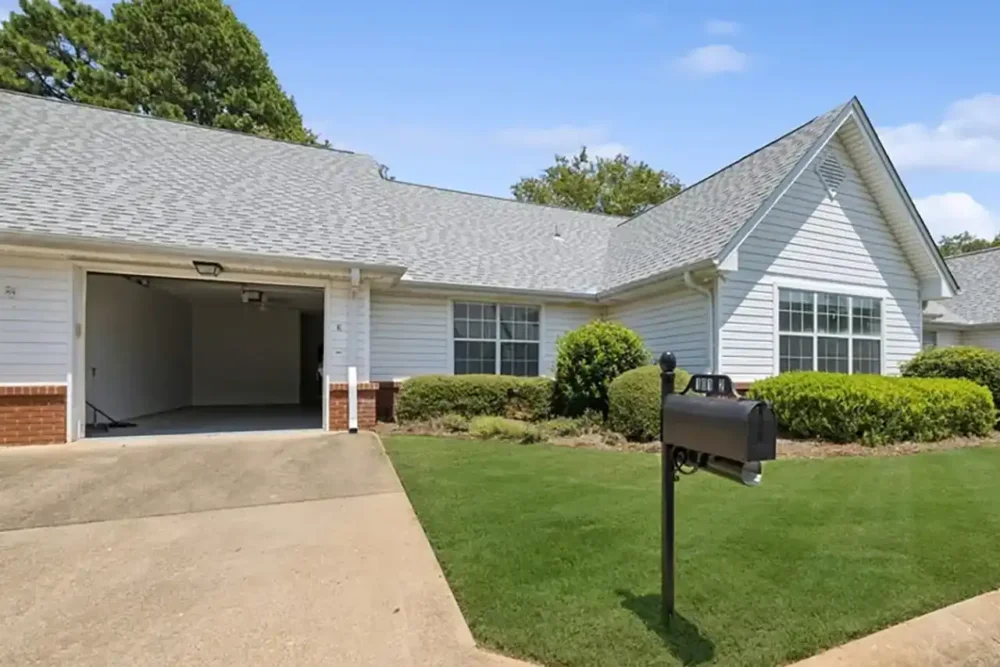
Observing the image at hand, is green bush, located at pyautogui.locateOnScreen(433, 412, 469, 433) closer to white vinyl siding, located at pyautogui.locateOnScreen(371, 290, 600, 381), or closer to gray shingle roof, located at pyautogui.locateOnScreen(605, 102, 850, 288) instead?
white vinyl siding, located at pyautogui.locateOnScreen(371, 290, 600, 381)

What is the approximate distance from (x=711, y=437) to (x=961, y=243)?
63.6 metres

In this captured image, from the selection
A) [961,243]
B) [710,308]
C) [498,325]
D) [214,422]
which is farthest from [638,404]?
[961,243]

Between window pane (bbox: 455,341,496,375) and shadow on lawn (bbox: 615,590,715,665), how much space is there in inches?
376

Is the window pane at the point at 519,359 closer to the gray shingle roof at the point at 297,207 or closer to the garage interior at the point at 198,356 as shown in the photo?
the gray shingle roof at the point at 297,207

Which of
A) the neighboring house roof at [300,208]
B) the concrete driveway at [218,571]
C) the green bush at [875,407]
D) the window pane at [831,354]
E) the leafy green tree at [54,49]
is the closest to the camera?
the concrete driveway at [218,571]

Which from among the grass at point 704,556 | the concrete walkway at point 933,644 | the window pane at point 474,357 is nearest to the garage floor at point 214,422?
the window pane at point 474,357

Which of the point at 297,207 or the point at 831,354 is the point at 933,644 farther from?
the point at 297,207

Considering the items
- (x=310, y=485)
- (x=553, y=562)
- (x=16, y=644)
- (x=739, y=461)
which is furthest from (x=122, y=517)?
(x=739, y=461)

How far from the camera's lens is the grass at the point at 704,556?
308cm

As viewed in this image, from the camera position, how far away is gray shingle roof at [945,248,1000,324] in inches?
688

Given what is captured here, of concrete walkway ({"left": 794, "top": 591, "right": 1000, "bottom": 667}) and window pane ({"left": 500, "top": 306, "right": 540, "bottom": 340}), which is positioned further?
window pane ({"left": 500, "top": 306, "right": 540, "bottom": 340})

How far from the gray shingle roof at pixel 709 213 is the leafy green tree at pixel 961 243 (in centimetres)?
4815

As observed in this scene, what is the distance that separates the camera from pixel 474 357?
13.0 meters

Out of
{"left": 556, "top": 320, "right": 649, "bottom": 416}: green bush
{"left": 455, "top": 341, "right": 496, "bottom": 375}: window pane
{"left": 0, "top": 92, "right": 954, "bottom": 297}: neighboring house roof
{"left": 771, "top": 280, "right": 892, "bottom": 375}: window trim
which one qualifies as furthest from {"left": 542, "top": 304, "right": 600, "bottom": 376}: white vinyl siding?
{"left": 771, "top": 280, "right": 892, "bottom": 375}: window trim
